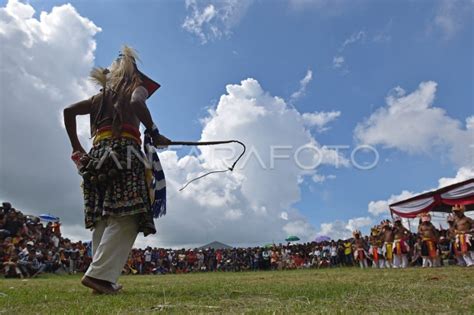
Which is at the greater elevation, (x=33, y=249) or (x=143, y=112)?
(x=143, y=112)

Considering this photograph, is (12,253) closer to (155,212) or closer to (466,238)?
(155,212)

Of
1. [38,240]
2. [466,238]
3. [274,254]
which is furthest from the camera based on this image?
[274,254]

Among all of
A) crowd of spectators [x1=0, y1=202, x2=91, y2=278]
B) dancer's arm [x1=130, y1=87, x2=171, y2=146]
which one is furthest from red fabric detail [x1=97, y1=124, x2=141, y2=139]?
crowd of spectators [x1=0, y1=202, x2=91, y2=278]

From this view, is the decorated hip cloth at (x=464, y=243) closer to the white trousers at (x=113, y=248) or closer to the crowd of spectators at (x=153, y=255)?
the crowd of spectators at (x=153, y=255)

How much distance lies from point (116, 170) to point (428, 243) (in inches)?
499

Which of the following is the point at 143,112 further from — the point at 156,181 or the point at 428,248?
the point at 428,248

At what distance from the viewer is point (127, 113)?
418 centimetres

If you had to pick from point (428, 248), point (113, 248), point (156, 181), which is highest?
point (428, 248)

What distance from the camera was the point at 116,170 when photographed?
3908mm

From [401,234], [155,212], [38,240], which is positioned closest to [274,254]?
[401,234]

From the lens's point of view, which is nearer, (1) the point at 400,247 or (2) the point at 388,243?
(1) the point at 400,247

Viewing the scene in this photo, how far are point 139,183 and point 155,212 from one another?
0.47m

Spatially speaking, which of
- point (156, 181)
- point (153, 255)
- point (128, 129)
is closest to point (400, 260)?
point (156, 181)

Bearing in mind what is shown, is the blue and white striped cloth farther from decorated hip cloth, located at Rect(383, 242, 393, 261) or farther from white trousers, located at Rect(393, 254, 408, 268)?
decorated hip cloth, located at Rect(383, 242, 393, 261)
